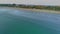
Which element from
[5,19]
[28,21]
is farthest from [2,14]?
[28,21]

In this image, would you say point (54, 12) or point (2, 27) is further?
point (2, 27)

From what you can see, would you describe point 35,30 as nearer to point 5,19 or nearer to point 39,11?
point 39,11

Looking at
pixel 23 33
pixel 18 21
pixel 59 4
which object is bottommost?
pixel 23 33

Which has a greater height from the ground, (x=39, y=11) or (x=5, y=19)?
(x=39, y=11)

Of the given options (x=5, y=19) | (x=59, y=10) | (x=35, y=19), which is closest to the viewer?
(x=59, y=10)

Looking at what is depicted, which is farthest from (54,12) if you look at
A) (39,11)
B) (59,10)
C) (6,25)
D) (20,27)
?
(6,25)

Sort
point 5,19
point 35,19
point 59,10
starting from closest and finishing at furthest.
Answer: point 59,10, point 35,19, point 5,19
